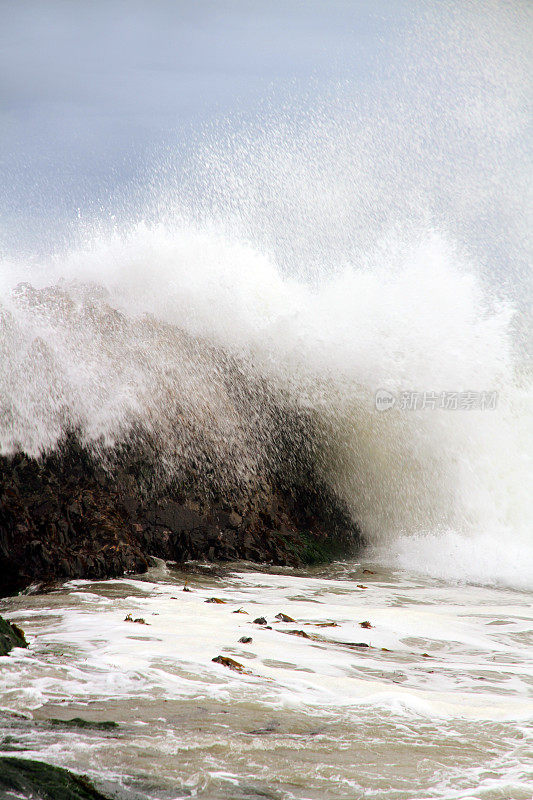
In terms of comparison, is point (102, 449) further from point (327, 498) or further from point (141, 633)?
point (141, 633)

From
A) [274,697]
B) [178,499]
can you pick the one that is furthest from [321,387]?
[274,697]

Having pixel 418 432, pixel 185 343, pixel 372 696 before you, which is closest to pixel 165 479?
pixel 185 343

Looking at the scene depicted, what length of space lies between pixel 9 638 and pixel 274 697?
49.1 inches

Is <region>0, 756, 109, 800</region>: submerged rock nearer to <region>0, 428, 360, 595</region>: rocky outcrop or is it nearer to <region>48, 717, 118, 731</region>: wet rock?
<region>48, 717, 118, 731</region>: wet rock

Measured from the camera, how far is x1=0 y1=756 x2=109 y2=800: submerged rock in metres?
1.54

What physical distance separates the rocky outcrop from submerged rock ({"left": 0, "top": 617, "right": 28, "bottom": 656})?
2204 mm

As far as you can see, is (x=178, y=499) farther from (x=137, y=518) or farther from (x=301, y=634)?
(x=301, y=634)

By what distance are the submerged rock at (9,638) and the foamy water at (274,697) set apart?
2.4 inches

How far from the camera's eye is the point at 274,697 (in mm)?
2695

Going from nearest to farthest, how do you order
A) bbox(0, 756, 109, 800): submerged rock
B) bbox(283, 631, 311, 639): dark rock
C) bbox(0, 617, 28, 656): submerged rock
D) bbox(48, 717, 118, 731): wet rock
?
bbox(0, 756, 109, 800): submerged rock → bbox(48, 717, 118, 731): wet rock → bbox(0, 617, 28, 656): submerged rock → bbox(283, 631, 311, 639): dark rock

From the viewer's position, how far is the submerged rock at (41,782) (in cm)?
154

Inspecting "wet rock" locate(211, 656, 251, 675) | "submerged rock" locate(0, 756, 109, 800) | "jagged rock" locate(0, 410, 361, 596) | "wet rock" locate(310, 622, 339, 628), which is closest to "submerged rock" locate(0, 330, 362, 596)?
"jagged rock" locate(0, 410, 361, 596)

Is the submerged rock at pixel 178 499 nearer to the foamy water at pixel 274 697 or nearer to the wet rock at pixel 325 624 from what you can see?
the foamy water at pixel 274 697

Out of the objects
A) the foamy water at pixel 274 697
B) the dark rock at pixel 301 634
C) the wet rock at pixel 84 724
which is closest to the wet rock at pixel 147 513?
the foamy water at pixel 274 697
